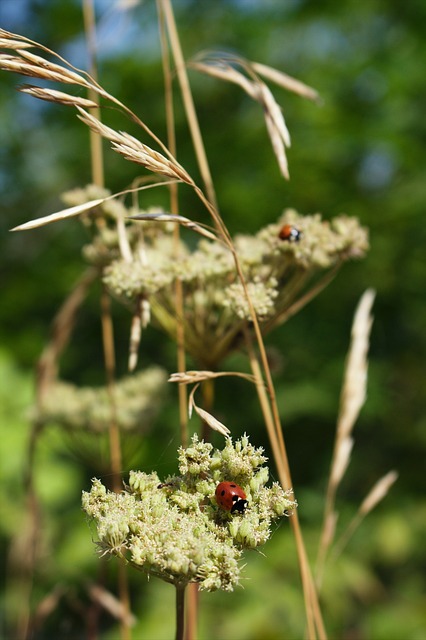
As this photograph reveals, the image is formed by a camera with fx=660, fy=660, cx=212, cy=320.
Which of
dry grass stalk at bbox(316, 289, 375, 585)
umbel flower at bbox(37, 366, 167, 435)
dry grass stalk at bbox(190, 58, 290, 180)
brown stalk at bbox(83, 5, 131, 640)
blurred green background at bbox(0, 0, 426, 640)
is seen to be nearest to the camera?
dry grass stalk at bbox(190, 58, 290, 180)

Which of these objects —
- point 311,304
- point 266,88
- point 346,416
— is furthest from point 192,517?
point 311,304

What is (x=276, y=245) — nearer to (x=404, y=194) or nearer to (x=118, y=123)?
(x=404, y=194)

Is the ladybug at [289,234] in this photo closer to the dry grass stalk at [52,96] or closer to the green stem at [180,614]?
the dry grass stalk at [52,96]

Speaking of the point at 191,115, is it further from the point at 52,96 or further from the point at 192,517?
the point at 192,517

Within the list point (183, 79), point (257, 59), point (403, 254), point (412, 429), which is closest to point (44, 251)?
point (257, 59)

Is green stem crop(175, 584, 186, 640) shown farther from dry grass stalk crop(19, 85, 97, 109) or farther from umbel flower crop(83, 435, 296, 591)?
dry grass stalk crop(19, 85, 97, 109)

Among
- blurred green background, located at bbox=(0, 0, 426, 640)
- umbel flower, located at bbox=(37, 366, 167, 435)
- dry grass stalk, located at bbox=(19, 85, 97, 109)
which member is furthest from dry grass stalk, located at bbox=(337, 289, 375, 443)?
blurred green background, located at bbox=(0, 0, 426, 640)
